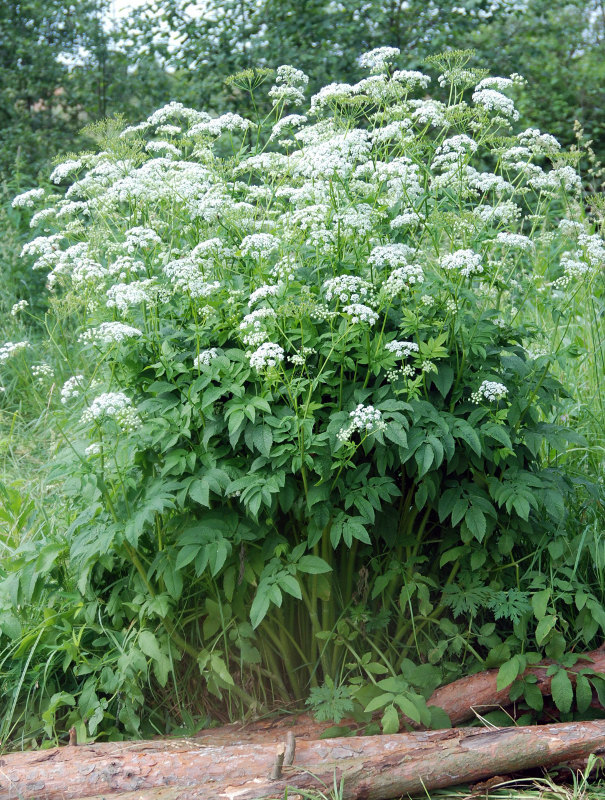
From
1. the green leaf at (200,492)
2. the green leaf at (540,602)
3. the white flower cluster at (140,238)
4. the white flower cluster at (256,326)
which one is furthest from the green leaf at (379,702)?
the white flower cluster at (140,238)

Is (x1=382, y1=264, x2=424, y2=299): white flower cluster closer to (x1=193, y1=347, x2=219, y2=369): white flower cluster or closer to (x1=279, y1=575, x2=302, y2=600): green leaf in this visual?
(x1=193, y1=347, x2=219, y2=369): white flower cluster

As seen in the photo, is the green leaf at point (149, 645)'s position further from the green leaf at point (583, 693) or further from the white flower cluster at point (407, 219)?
the white flower cluster at point (407, 219)

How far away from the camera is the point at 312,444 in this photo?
3043 millimetres

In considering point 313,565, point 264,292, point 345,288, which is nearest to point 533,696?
point 313,565

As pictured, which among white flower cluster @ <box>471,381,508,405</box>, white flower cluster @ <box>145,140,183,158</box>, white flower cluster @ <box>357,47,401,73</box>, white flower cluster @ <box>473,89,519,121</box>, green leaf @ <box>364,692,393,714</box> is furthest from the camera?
white flower cluster @ <box>145,140,183,158</box>

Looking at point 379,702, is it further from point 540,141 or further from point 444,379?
point 540,141

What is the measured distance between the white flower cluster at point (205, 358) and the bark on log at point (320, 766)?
4.68 feet

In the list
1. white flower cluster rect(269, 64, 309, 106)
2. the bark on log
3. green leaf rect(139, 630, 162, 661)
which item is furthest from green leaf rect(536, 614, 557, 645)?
white flower cluster rect(269, 64, 309, 106)

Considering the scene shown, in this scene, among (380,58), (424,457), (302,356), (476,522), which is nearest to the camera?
(424,457)

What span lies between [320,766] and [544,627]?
1017 mm

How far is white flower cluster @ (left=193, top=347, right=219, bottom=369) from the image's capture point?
3.19m

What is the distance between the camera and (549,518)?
368 cm

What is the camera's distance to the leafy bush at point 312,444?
3.14 meters

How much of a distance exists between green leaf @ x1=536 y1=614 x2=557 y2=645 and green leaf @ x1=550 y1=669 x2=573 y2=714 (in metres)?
0.16
